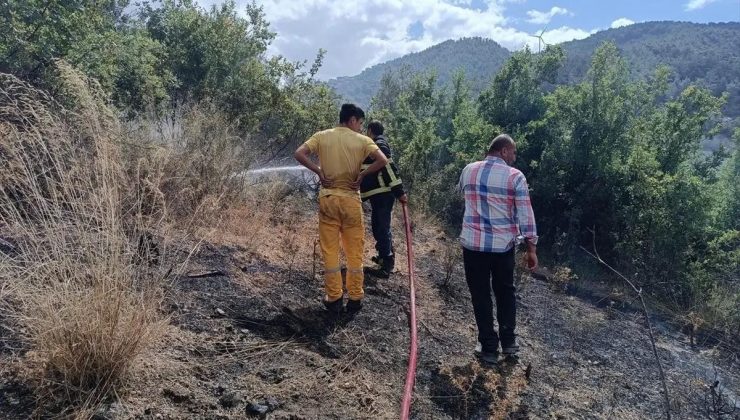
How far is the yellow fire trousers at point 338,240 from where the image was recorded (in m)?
4.34

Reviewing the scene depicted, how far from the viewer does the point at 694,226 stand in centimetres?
877

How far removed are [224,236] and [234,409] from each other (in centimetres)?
325

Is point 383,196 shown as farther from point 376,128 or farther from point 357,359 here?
point 357,359

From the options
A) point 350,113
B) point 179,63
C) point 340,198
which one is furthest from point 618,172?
point 179,63

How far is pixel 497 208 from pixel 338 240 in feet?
4.49

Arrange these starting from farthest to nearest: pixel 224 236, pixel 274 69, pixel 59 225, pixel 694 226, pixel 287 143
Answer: pixel 274 69 < pixel 287 143 < pixel 694 226 < pixel 224 236 < pixel 59 225

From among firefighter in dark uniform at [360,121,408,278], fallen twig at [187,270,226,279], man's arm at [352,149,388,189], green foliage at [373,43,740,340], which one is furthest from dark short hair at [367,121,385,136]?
green foliage at [373,43,740,340]

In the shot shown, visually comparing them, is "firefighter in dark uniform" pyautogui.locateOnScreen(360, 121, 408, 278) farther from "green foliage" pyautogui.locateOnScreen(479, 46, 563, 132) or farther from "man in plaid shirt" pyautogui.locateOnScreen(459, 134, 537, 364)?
"green foliage" pyautogui.locateOnScreen(479, 46, 563, 132)

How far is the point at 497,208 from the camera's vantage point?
A: 390 cm

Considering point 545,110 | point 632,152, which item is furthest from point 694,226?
point 545,110

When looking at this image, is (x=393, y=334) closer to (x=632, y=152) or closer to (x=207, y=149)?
(x=207, y=149)

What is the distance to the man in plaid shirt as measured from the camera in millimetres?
3865

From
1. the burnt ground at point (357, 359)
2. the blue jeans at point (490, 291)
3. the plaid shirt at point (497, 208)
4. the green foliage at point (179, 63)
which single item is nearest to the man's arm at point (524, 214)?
the plaid shirt at point (497, 208)

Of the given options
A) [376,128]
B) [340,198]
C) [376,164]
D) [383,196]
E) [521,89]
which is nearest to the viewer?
[340,198]
